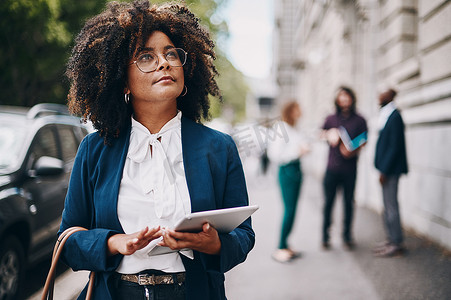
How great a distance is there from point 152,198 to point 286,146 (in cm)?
386

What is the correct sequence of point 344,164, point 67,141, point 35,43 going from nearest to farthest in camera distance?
point 67,141 → point 344,164 → point 35,43

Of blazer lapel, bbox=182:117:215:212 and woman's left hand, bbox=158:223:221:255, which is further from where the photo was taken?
blazer lapel, bbox=182:117:215:212

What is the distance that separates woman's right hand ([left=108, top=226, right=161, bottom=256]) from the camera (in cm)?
155

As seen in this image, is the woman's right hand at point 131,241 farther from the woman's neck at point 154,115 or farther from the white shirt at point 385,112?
the white shirt at point 385,112

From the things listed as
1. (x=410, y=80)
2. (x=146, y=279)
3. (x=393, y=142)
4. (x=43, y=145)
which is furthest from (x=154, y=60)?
(x=410, y=80)

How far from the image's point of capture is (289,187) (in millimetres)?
5508

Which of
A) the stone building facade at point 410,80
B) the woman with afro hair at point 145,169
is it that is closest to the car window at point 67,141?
the woman with afro hair at point 145,169

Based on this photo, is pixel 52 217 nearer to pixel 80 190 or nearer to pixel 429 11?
pixel 80 190

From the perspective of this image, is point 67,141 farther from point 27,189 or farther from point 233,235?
point 233,235

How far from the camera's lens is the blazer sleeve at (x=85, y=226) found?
1678mm

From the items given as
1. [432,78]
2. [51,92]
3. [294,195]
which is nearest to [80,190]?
[294,195]

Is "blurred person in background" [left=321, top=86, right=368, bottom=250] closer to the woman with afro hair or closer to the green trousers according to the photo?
the green trousers

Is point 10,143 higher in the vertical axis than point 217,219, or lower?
higher

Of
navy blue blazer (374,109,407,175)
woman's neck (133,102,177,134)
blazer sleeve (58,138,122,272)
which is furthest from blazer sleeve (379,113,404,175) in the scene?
blazer sleeve (58,138,122,272)
